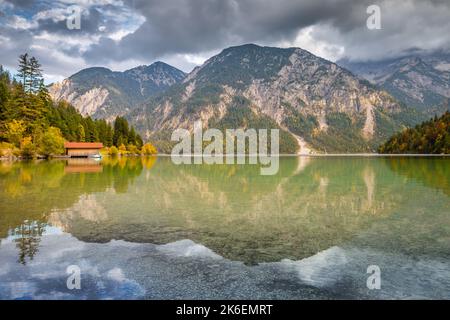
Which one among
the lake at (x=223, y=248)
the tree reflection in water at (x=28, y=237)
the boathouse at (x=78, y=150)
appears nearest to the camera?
the lake at (x=223, y=248)

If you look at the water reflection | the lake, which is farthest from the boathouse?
the lake

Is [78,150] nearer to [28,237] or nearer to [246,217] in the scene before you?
[246,217]

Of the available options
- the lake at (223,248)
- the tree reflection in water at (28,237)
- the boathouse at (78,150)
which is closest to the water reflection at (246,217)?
the lake at (223,248)

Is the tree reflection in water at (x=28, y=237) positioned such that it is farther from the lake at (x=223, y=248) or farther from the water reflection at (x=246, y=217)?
the water reflection at (x=246, y=217)

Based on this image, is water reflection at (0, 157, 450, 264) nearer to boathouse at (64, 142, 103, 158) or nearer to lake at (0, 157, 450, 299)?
lake at (0, 157, 450, 299)

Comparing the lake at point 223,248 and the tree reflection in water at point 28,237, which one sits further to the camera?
the tree reflection in water at point 28,237

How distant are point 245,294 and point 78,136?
451 feet

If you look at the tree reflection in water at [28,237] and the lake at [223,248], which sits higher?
the tree reflection in water at [28,237]

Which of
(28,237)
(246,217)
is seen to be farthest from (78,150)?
(28,237)

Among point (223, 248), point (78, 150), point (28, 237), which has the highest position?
point (78, 150)

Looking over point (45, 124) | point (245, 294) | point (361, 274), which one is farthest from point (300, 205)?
point (45, 124)
